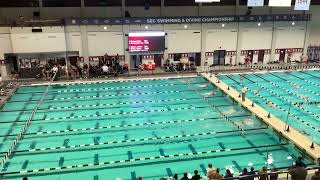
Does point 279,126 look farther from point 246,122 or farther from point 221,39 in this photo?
point 221,39

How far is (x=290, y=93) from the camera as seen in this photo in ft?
70.7

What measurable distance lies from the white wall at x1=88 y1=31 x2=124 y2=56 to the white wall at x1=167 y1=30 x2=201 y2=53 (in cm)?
406

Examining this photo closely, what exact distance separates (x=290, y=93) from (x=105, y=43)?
1409cm

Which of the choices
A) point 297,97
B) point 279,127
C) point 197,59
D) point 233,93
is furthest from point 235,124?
point 197,59

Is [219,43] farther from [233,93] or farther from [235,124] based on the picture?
[235,124]

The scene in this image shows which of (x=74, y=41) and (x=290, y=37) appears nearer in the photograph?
(x=74, y=41)

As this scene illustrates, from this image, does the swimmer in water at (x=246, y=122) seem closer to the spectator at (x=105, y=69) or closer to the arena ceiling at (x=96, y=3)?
the spectator at (x=105, y=69)

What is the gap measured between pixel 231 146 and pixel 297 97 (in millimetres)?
8445

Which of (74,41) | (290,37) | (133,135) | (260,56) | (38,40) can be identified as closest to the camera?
(133,135)

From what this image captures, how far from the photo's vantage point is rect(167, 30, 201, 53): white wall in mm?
27453

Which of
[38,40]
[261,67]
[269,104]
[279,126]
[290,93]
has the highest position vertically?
[38,40]

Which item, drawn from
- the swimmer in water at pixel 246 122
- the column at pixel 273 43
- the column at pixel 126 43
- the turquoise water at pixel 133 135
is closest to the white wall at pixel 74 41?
the column at pixel 126 43

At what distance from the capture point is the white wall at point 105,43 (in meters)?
26.2

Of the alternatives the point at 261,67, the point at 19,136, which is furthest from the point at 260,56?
the point at 19,136
